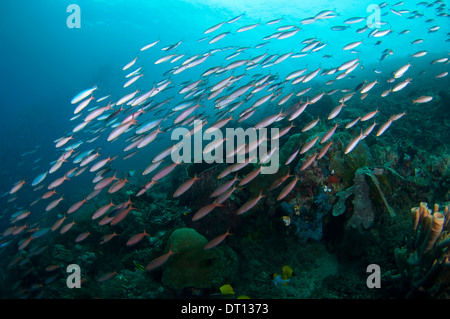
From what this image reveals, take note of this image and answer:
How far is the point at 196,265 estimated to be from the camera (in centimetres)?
449

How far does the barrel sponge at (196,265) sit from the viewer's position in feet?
14.3

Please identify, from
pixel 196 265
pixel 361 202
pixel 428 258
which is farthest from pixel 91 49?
pixel 428 258

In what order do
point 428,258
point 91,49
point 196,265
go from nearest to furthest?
point 428,258
point 196,265
point 91,49

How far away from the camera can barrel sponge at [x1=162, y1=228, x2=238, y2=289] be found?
4348 millimetres

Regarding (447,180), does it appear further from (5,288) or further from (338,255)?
(5,288)

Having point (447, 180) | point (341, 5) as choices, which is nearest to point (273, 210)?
point (447, 180)

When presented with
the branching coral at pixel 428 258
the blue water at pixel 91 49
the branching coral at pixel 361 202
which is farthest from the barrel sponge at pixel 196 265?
the blue water at pixel 91 49

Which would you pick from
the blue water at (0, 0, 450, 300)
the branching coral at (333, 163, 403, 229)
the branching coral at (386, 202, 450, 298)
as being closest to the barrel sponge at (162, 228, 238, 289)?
the branching coral at (333, 163, 403, 229)

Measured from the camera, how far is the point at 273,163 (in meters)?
5.58

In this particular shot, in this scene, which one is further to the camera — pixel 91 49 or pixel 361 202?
pixel 91 49

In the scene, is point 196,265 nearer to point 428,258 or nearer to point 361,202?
point 361,202

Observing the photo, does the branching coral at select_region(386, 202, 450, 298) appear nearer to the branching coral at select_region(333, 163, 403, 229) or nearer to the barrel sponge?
the branching coral at select_region(333, 163, 403, 229)

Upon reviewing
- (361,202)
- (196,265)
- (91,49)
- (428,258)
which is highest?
(91,49)

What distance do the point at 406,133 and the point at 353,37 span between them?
108 meters
